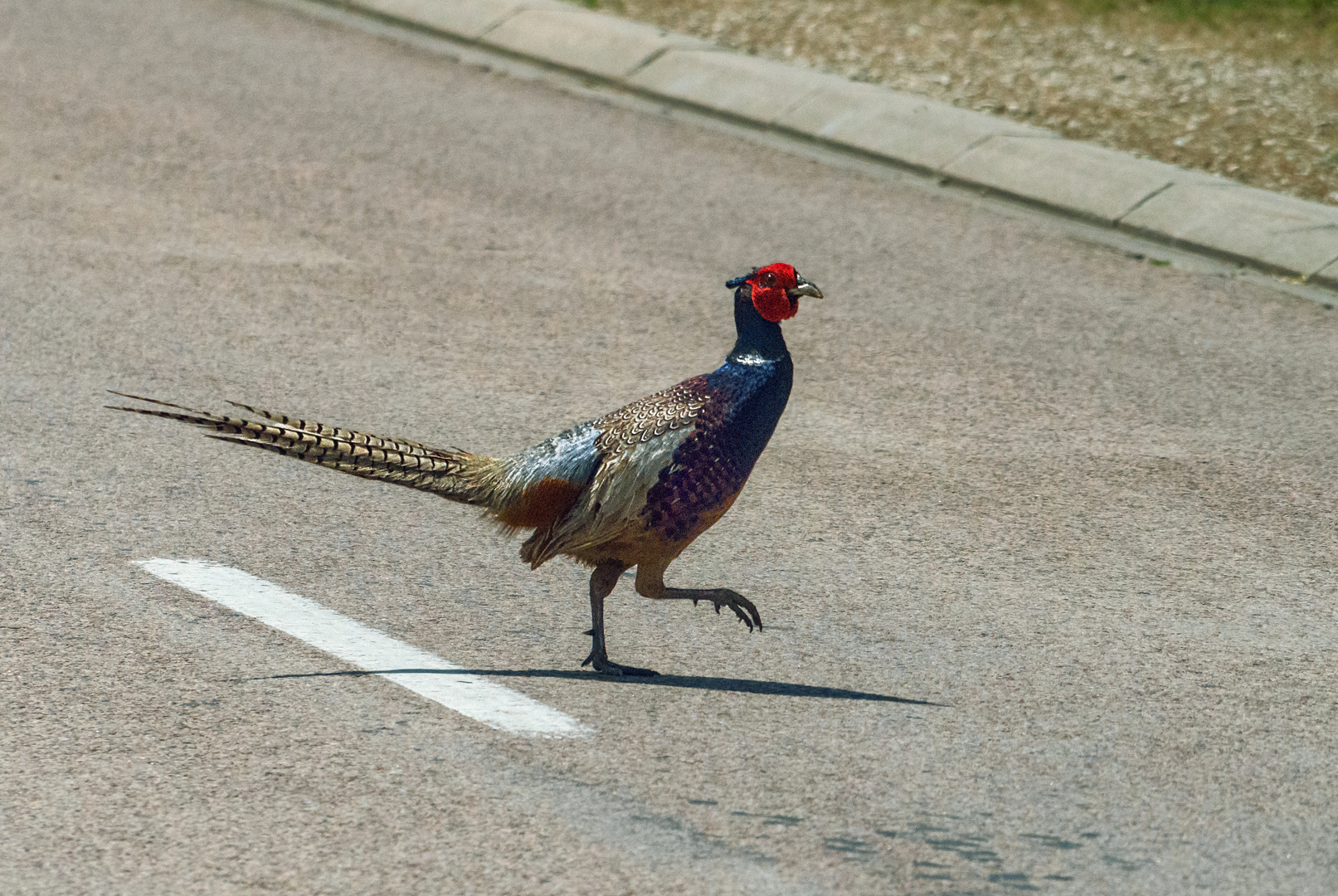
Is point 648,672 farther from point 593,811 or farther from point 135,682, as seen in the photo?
point 135,682

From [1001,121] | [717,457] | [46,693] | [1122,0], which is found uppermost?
[1122,0]

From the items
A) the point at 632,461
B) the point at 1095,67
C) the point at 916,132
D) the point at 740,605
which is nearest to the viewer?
the point at 632,461

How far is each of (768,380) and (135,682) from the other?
2105 mm

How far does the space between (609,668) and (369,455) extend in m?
0.98

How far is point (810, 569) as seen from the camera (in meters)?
6.39

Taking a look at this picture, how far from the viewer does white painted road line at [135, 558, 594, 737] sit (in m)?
5.18

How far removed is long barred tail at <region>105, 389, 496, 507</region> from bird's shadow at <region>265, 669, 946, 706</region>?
0.53 metres

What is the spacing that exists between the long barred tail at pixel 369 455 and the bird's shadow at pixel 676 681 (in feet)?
1.75

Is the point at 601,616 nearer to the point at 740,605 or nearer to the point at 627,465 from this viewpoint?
the point at 740,605

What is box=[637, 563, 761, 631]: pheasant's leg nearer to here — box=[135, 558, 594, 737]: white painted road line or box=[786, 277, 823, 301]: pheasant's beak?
box=[135, 558, 594, 737]: white painted road line

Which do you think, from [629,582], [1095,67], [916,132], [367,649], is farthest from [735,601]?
[1095,67]

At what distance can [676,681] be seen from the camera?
5492mm

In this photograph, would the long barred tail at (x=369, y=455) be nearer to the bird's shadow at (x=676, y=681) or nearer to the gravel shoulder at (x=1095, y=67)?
the bird's shadow at (x=676, y=681)

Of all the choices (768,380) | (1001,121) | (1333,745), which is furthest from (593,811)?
(1001,121)
